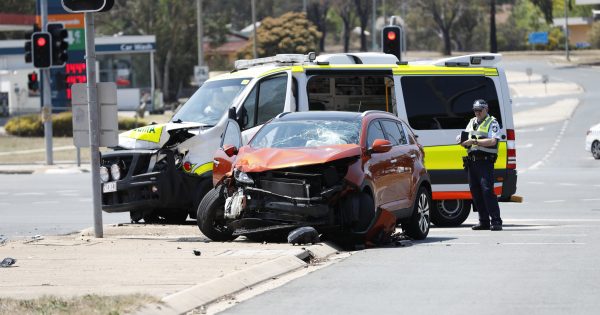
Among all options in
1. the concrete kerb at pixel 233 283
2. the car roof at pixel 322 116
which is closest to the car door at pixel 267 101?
the car roof at pixel 322 116

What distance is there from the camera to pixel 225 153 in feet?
53.1

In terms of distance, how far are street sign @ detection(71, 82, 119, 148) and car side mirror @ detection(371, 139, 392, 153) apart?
3.55 meters

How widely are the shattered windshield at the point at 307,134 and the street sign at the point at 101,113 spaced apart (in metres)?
2.04

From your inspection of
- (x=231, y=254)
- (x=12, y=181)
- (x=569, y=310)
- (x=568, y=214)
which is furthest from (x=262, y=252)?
(x=12, y=181)

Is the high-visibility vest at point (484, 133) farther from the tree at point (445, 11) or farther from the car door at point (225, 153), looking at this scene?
the tree at point (445, 11)

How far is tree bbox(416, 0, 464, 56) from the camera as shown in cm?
12581

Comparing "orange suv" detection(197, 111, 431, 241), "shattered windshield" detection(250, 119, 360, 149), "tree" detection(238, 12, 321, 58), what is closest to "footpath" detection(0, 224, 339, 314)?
"orange suv" detection(197, 111, 431, 241)

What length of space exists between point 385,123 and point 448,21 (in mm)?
114466

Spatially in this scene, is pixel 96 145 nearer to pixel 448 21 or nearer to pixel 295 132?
Answer: pixel 295 132

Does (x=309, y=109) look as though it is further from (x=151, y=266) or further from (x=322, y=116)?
(x=151, y=266)

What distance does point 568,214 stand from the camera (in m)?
21.3

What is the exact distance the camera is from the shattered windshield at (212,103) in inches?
747

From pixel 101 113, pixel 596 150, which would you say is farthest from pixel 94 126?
pixel 596 150

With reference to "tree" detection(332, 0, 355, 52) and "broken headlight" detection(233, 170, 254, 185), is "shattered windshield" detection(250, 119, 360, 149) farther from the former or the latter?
"tree" detection(332, 0, 355, 52)
